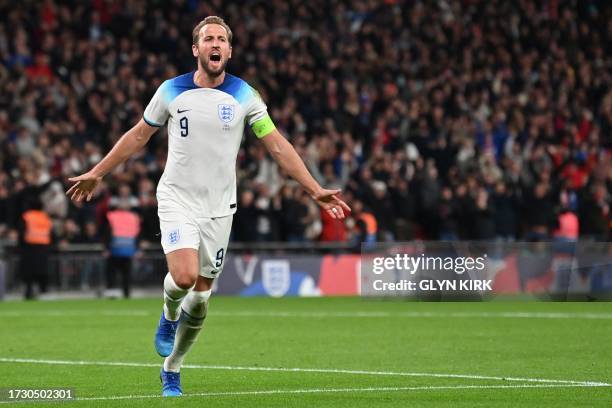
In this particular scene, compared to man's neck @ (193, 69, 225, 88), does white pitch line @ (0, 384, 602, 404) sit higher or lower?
Answer: lower

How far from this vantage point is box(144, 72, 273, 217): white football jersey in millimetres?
Answer: 9742

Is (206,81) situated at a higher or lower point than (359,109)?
lower

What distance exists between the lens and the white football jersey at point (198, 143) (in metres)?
9.74

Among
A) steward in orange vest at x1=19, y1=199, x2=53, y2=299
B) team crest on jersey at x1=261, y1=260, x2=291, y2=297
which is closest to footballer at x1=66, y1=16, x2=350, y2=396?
steward in orange vest at x1=19, y1=199, x2=53, y2=299

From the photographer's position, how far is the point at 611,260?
21.9 meters

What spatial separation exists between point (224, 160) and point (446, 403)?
2.26 metres

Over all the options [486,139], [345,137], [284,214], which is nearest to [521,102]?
[486,139]

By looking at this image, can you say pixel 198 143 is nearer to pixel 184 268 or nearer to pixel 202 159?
pixel 202 159

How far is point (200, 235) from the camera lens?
9.73 meters

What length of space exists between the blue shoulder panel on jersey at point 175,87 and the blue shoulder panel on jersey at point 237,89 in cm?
20

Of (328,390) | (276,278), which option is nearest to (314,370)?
(328,390)

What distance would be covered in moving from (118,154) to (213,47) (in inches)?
39.4

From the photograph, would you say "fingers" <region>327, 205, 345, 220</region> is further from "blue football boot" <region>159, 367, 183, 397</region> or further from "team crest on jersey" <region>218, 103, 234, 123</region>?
"blue football boot" <region>159, 367, 183, 397</region>

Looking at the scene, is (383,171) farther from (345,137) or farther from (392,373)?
(392,373)
